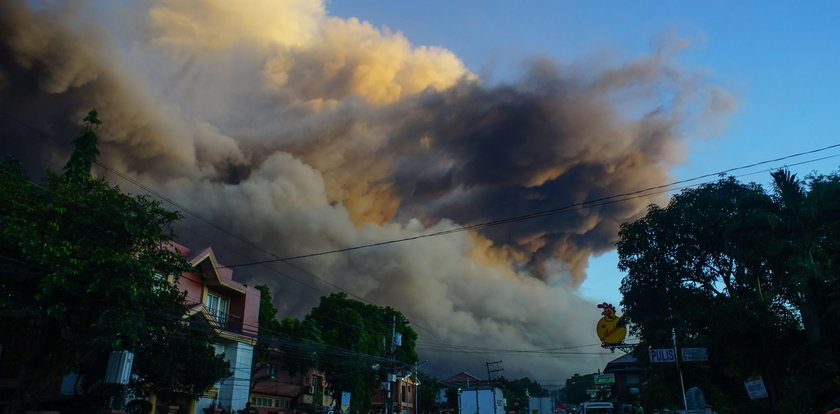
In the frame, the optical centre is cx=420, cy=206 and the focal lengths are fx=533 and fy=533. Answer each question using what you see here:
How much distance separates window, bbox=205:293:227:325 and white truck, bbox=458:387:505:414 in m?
19.6

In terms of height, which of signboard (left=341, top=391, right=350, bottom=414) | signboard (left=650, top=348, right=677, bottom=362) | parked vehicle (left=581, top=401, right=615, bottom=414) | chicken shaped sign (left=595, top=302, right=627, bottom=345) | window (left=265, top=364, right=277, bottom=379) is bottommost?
parked vehicle (left=581, top=401, right=615, bottom=414)

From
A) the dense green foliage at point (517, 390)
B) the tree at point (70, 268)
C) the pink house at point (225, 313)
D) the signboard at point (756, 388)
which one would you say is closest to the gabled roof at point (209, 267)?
the pink house at point (225, 313)

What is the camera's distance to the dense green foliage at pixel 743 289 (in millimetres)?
24359

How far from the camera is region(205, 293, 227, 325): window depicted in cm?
3762

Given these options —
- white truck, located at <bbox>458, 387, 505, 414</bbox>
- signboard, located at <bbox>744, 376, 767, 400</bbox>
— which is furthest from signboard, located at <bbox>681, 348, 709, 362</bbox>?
white truck, located at <bbox>458, 387, 505, 414</bbox>

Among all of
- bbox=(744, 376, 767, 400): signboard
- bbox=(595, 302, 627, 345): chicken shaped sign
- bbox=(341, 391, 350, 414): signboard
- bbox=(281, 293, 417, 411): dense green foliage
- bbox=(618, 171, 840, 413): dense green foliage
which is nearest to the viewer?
bbox=(744, 376, 767, 400): signboard

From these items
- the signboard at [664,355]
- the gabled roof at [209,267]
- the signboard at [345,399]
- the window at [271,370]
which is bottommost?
the signboard at [345,399]

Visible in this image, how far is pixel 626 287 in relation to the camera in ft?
121

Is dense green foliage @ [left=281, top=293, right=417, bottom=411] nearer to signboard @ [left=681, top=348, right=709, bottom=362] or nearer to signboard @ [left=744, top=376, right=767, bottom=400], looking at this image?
signboard @ [left=681, top=348, right=709, bottom=362]

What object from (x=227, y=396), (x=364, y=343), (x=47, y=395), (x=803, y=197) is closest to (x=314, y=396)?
(x=364, y=343)

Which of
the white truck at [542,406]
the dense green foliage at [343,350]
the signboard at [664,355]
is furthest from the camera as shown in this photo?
the white truck at [542,406]

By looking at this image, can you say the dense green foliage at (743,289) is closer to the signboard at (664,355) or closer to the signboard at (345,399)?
the signboard at (664,355)

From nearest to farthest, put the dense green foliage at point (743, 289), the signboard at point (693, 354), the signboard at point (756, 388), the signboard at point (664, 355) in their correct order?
the signboard at point (756, 388) → the signboard at point (664, 355) → the signboard at point (693, 354) → the dense green foliage at point (743, 289)

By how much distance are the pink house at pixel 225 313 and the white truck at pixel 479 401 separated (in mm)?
16823
